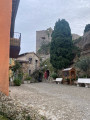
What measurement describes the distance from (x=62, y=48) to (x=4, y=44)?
20.4 m

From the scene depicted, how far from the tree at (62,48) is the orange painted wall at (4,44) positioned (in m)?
19.5

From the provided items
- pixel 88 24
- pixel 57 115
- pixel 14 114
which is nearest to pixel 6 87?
pixel 57 115

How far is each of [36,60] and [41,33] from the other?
18.7m

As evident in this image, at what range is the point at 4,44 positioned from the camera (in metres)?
7.32

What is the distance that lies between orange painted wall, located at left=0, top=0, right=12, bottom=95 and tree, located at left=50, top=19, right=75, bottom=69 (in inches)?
768

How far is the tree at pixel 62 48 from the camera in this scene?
2678 cm

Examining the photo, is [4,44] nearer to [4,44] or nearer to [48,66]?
[4,44]

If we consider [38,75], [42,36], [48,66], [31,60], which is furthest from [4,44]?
[42,36]

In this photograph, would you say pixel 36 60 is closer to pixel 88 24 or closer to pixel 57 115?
pixel 88 24

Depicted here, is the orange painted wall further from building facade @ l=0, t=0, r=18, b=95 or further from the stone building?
the stone building

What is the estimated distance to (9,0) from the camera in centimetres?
771

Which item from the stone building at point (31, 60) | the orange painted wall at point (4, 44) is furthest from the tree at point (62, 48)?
the orange painted wall at point (4, 44)

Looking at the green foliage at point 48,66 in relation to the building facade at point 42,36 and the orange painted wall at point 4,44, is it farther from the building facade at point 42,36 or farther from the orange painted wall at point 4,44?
the orange painted wall at point 4,44

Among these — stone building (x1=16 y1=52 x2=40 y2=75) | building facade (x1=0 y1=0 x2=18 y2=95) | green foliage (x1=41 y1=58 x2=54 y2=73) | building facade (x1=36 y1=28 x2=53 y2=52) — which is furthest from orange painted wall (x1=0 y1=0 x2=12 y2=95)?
building facade (x1=36 y1=28 x2=53 y2=52)
